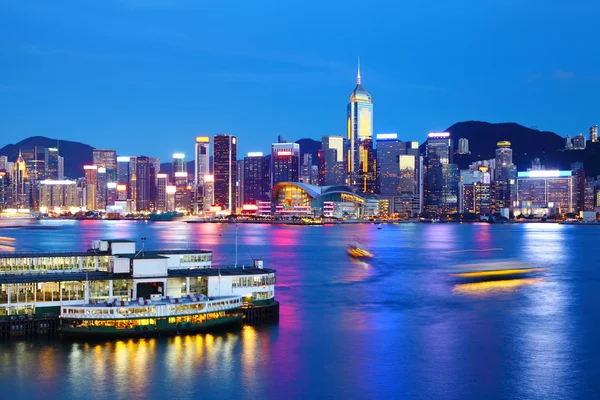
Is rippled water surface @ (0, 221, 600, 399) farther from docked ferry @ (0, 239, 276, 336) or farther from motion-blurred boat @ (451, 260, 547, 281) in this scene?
motion-blurred boat @ (451, 260, 547, 281)

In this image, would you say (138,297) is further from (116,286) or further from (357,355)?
(357,355)

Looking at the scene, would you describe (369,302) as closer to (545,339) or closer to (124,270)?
(545,339)

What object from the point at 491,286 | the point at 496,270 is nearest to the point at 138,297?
the point at 491,286

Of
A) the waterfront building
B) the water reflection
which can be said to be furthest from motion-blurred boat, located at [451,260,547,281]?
the waterfront building

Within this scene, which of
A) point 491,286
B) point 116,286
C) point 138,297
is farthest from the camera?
point 491,286

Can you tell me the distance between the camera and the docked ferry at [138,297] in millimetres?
36594

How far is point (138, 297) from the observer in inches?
1560

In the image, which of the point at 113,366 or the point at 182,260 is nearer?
the point at 113,366

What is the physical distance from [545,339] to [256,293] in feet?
54.5

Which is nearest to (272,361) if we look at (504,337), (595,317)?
(504,337)

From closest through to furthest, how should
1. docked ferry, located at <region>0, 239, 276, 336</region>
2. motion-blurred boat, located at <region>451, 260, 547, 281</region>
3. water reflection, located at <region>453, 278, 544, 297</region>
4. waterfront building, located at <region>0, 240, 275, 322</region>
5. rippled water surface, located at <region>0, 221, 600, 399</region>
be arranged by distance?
1. rippled water surface, located at <region>0, 221, 600, 399</region>
2. docked ferry, located at <region>0, 239, 276, 336</region>
3. waterfront building, located at <region>0, 240, 275, 322</region>
4. water reflection, located at <region>453, 278, 544, 297</region>
5. motion-blurred boat, located at <region>451, 260, 547, 281</region>

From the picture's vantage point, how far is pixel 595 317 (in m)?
46.5

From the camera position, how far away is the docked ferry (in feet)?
120

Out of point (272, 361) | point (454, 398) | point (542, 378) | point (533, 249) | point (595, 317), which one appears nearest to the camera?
point (454, 398)
